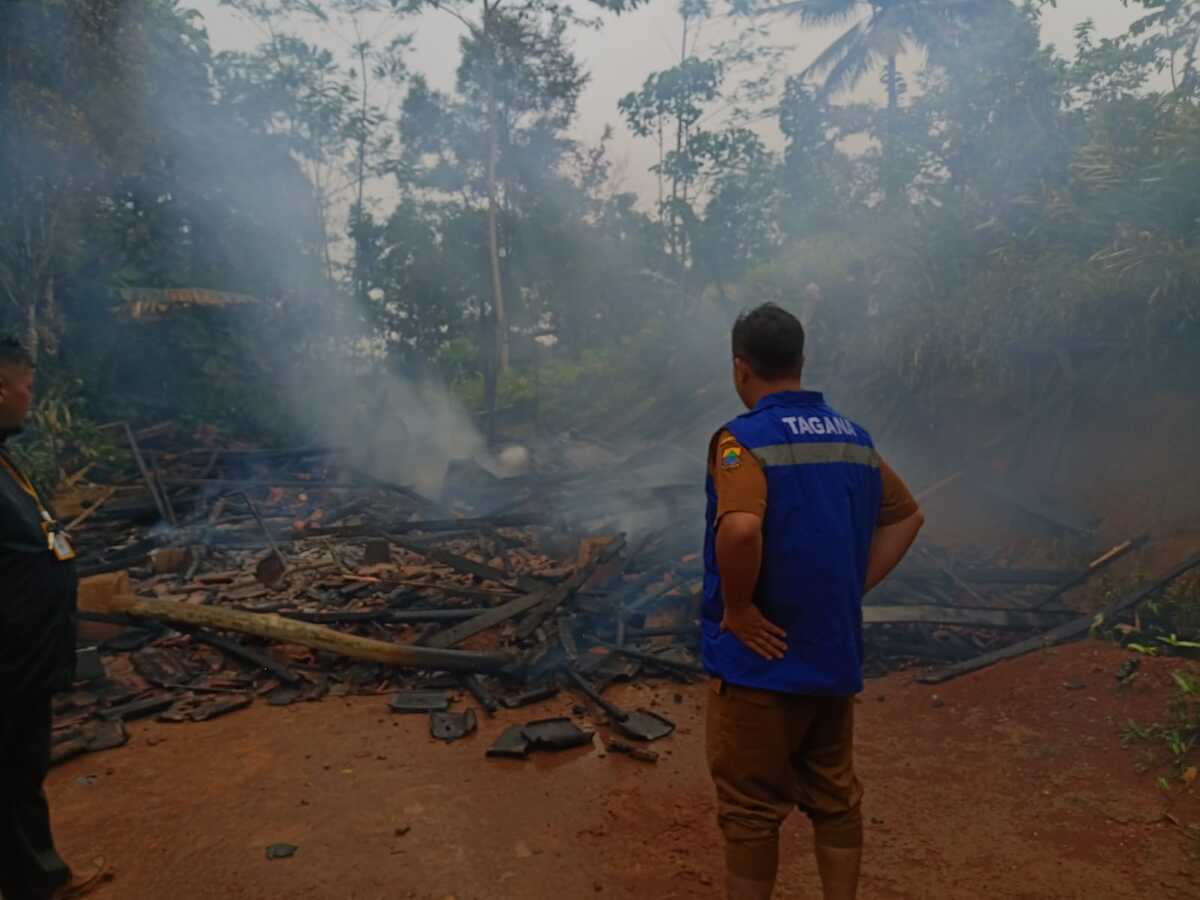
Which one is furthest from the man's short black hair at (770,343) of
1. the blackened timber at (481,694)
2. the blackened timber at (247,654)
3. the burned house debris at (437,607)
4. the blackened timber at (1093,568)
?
the blackened timber at (1093,568)

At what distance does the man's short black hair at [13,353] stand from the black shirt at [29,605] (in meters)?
0.35

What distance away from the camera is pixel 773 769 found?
8.05 ft

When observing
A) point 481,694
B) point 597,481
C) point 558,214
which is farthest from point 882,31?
point 481,694

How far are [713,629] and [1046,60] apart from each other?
13509 mm

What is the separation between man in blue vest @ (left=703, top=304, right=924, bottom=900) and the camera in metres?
2.36

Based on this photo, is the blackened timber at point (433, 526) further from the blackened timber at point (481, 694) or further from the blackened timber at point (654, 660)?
the blackened timber at point (481, 694)

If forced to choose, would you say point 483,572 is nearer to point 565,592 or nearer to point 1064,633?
point 565,592

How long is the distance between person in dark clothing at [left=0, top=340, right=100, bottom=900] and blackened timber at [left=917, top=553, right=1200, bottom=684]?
223 inches

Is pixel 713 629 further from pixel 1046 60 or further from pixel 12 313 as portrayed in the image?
pixel 12 313

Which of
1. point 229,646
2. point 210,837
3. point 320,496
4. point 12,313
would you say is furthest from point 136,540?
point 210,837

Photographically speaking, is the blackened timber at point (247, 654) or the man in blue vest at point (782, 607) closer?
the man in blue vest at point (782, 607)

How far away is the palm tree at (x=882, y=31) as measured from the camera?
20.4m

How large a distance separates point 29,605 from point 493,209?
22331 mm

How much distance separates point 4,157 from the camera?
12.2 metres
